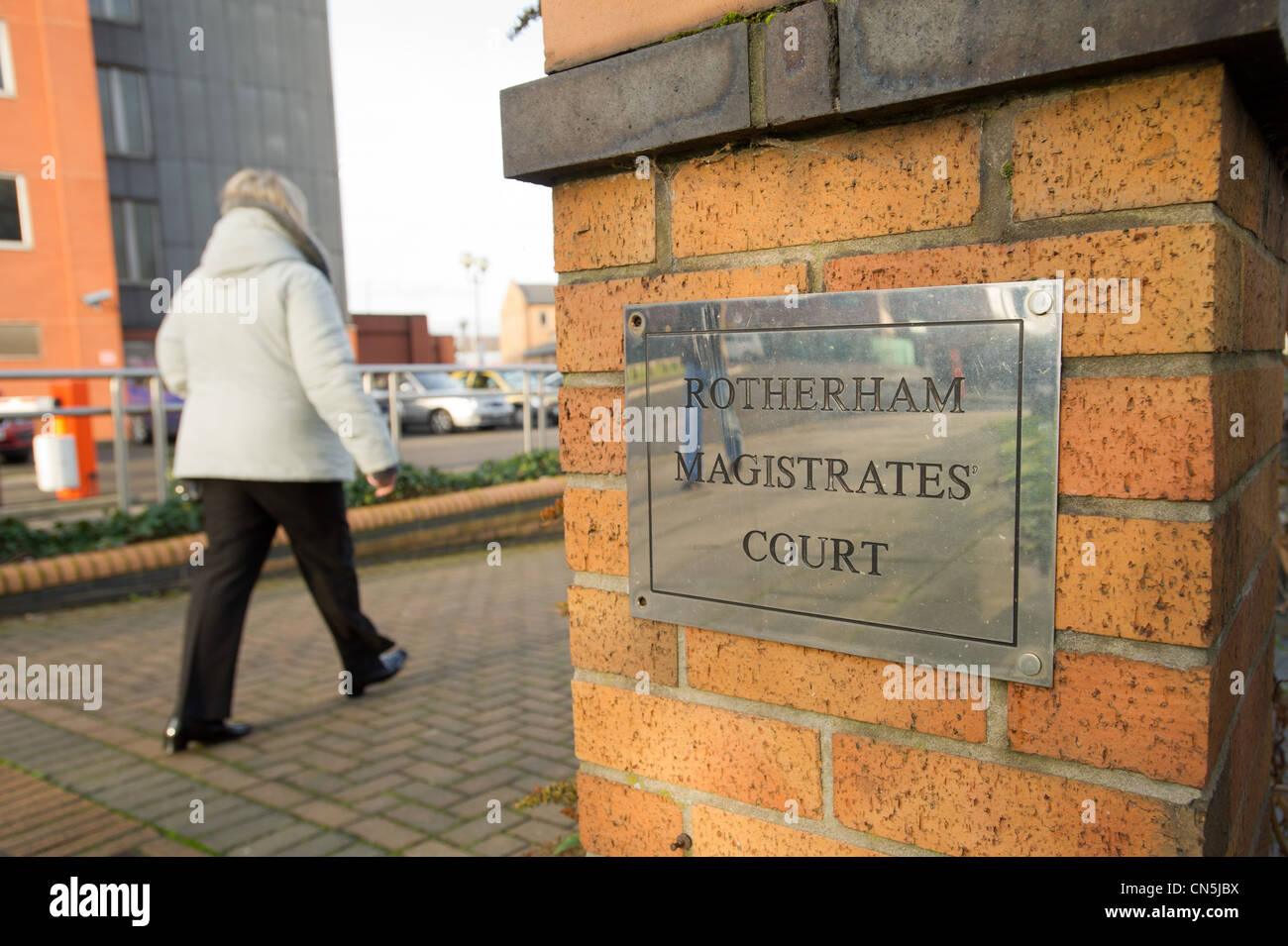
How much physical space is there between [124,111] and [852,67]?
29801 mm

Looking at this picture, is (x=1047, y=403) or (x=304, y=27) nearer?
(x=1047, y=403)

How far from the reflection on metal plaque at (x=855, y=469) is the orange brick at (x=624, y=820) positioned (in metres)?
0.32

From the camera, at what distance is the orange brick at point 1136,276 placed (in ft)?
3.41

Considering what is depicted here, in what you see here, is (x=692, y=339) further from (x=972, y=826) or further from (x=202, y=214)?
(x=202, y=214)

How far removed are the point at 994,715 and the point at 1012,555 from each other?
0.70ft

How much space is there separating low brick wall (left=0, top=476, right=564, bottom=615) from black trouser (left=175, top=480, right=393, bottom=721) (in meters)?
1.37

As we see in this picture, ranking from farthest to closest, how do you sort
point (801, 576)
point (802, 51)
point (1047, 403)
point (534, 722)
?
point (534, 722) < point (801, 576) < point (802, 51) < point (1047, 403)

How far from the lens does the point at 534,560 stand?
7621mm

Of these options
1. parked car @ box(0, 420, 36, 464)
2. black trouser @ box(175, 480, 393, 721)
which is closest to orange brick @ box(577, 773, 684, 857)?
black trouser @ box(175, 480, 393, 721)

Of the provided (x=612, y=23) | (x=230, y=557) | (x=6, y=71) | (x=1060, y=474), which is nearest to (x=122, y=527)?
(x=230, y=557)

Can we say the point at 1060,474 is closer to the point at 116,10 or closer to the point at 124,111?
the point at 124,111

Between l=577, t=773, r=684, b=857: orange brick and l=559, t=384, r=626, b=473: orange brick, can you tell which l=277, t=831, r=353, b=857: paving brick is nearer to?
l=577, t=773, r=684, b=857: orange brick
